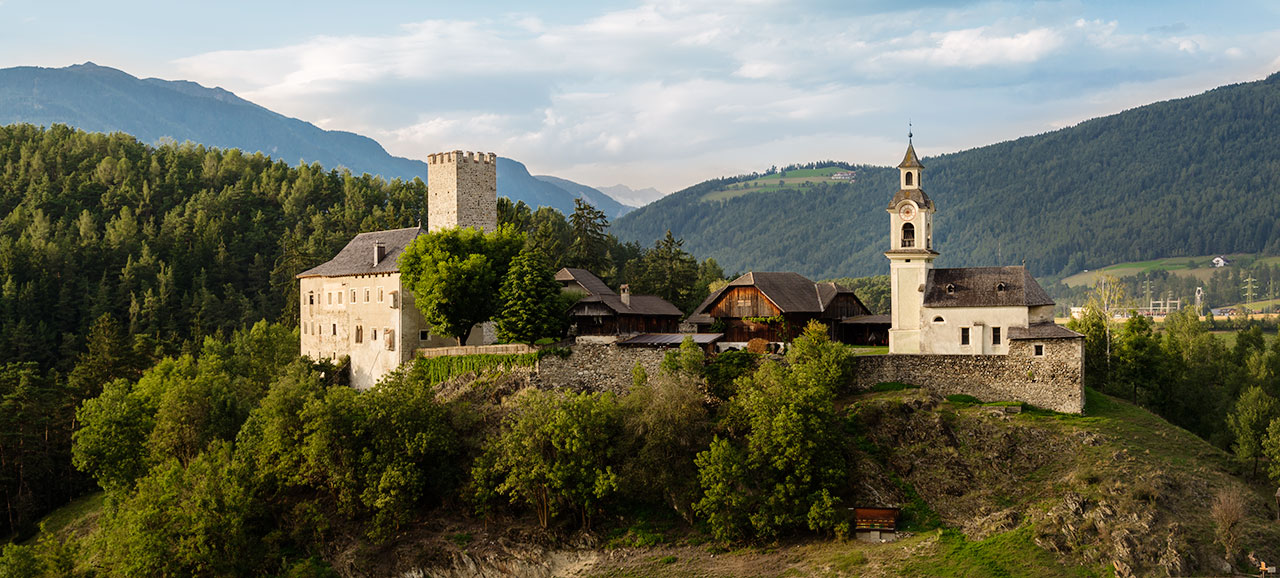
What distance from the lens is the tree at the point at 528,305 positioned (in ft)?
169

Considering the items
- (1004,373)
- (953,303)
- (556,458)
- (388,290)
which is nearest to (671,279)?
(388,290)

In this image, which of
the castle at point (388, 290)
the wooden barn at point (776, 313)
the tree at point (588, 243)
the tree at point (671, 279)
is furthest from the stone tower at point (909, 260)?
the tree at point (588, 243)

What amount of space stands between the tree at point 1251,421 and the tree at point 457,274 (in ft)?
114

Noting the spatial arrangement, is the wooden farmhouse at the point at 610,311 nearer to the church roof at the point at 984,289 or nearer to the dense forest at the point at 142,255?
the dense forest at the point at 142,255

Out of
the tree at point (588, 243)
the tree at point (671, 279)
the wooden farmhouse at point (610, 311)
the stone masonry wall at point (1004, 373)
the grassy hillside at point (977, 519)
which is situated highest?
the tree at point (588, 243)

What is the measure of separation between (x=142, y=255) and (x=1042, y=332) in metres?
76.0

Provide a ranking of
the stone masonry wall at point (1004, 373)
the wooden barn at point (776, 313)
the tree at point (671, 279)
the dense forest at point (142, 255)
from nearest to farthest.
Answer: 1. the stone masonry wall at point (1004, 373)
2. the wooden barn at point (776, 313)
3. the dense forest at point (142, 255)
4. the tree at point (671, 279)

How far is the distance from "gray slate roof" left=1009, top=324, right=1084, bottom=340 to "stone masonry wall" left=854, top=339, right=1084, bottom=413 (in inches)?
7.8

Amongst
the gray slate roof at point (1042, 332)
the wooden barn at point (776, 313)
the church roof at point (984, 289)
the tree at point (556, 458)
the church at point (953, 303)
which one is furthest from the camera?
the wooden barn at point (776, 313)

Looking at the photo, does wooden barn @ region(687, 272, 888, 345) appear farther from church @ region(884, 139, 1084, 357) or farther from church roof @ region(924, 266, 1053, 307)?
church roof @ region(924, 266, 1053, 307)

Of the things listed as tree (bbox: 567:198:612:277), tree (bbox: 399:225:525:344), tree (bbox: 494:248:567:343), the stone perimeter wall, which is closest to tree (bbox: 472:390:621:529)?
the stone perimeter wall

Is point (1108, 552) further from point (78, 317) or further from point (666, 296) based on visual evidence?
point (78, 317)

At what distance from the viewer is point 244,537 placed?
44.3 meters

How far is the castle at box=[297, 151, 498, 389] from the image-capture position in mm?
55875
